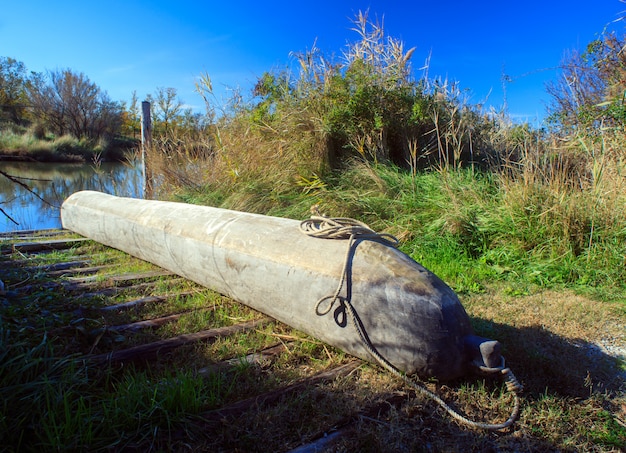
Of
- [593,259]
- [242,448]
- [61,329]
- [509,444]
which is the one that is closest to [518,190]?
[593,259]

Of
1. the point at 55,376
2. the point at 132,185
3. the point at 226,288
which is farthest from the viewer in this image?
the point at 132,185

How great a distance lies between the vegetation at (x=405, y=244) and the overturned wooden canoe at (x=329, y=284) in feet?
0.66

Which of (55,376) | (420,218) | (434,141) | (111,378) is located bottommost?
(111,378)

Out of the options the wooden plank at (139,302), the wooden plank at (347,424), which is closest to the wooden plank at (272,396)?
the wooden plank at (347,424)

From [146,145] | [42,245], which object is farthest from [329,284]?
[146,145]

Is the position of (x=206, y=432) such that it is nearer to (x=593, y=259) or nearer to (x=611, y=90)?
(x=593, y=259)

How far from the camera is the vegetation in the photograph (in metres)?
1.63

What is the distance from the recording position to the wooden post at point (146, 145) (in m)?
7.60

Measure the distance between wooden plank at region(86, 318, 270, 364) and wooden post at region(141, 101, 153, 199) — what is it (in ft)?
18.4

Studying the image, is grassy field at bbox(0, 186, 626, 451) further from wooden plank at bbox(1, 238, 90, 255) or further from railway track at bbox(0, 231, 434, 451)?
wooden plank at bbox(1, 238, 90, 255)

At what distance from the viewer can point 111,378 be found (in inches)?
79.3

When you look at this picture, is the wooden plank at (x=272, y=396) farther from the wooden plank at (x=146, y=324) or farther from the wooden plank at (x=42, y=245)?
the wooden plank at (x=42, y=245)

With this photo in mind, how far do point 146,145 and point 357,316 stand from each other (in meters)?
7.00

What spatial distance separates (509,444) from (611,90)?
6499mm
